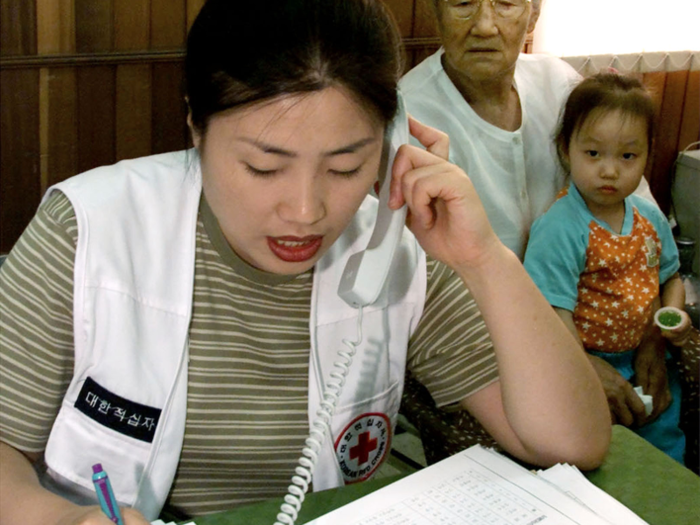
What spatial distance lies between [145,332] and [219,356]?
0.36 ft

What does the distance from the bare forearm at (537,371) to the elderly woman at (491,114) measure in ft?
2.95

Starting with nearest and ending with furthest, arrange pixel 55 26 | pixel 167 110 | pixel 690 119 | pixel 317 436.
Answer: pixel 317 436
pixel 55 26
pixel 167 110
pixel 690 119

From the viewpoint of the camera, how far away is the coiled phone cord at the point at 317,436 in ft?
2.81

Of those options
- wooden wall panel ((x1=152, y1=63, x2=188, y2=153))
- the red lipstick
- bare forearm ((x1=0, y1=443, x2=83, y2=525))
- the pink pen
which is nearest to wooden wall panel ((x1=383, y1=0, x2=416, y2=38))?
wooden wall panel ((x1=152, y1=63, x2=188, y2=153))

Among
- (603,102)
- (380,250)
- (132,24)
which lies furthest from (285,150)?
(132,24)

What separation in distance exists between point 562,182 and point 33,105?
1.47 metres

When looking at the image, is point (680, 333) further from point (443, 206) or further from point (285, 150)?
point (285, 150)

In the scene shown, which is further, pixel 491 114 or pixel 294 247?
pixel 491 114

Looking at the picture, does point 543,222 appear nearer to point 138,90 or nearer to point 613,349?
point 613,349

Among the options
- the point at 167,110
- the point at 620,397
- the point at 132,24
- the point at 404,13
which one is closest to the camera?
the point at 620,397

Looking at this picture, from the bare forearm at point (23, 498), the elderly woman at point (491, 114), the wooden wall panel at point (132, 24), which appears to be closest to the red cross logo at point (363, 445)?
the bare forearm at point (23, 498)

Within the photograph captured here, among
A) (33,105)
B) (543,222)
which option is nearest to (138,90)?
(33,105)

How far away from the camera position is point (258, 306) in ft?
3.58

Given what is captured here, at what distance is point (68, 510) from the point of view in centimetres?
82
